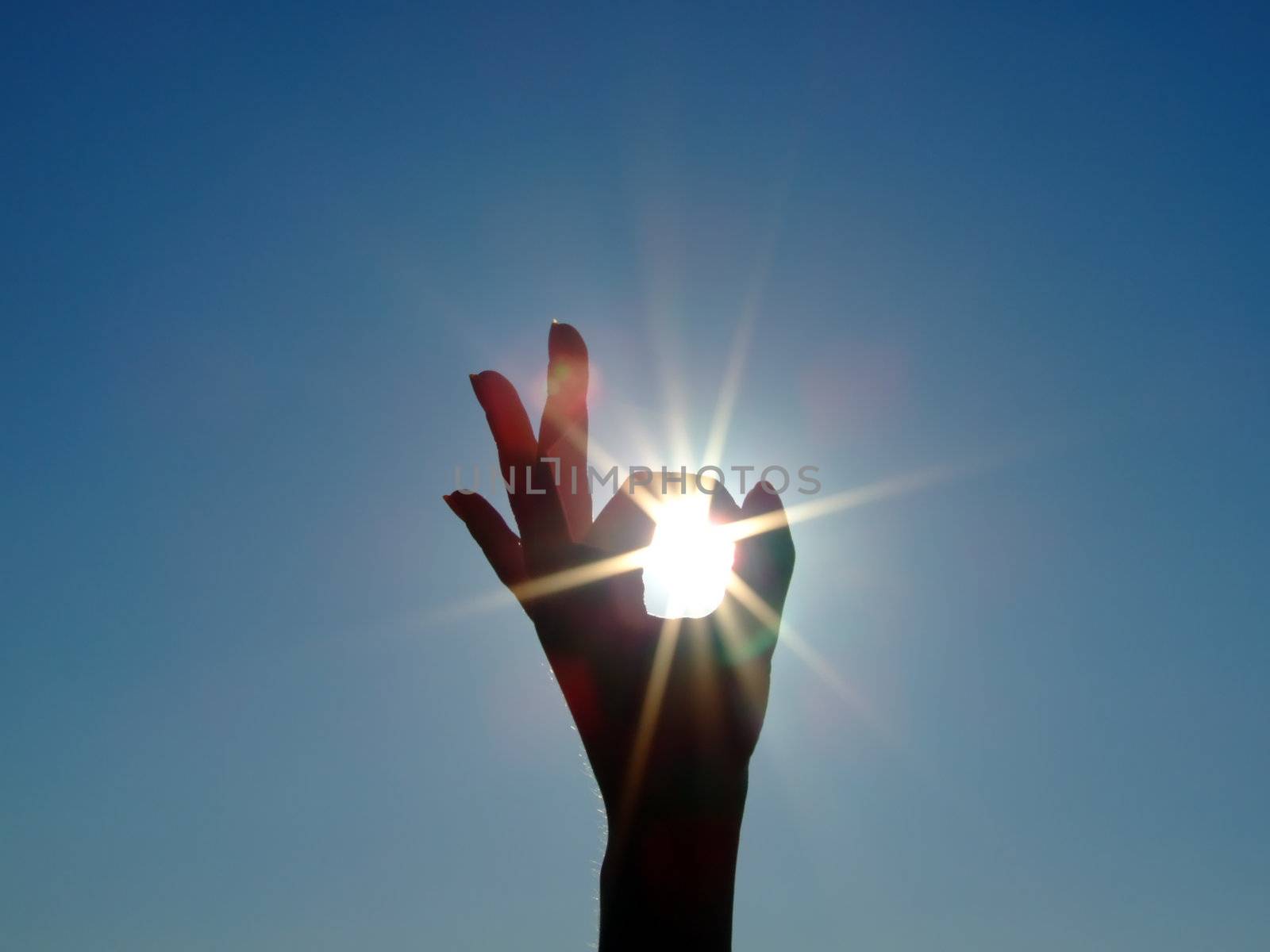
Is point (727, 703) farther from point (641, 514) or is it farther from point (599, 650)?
point (641, 514)

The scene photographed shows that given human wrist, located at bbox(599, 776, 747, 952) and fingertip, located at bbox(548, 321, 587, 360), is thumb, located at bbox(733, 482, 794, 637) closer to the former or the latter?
human wrist, located at bbox(599, 776, 747, 952)

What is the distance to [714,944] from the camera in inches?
102

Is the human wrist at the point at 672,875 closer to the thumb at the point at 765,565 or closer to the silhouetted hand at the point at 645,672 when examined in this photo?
the silhouetted hand at the point at 645,672

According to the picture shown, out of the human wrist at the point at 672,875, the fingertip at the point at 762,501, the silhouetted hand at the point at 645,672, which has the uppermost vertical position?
the fingertip at the point at 762,501

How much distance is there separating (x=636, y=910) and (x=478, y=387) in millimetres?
1643

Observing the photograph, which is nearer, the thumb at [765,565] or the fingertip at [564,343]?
the thumb at [765,565]

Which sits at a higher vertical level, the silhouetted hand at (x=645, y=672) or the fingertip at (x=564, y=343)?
the fingertip at (x=564, y=343)

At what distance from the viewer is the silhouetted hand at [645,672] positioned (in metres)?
2.68

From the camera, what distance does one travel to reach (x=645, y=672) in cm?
283

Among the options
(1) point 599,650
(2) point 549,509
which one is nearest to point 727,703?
(1) point 599,650

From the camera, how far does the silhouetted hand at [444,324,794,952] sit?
2676mm

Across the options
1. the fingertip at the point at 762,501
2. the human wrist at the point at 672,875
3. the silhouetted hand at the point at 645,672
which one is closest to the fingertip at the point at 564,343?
the silhouetted hand at the point at 645,672

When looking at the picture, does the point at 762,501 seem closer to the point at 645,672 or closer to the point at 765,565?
the point at 765,565

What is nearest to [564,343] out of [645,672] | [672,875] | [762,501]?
[762,501]
